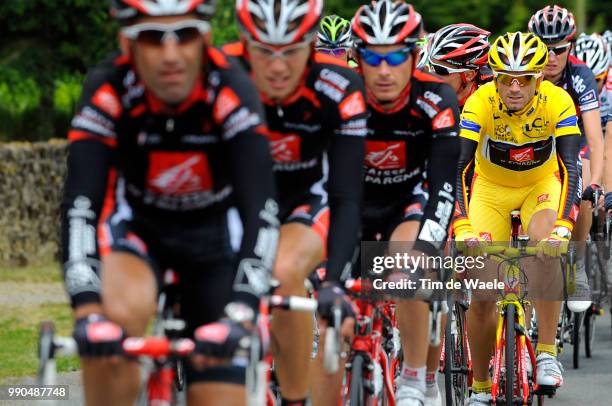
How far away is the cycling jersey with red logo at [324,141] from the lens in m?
6.38

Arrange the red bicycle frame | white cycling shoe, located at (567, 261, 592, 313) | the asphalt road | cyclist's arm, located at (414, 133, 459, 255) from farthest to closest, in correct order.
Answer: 1. white cycling shoe, located at (567, 261, 592, 313)
2. the asphalt road
3. cyclist's arm, located at (414, 133, 459, 255)
4. the red bicycle frame

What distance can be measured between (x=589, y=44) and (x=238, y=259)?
10.5 meters

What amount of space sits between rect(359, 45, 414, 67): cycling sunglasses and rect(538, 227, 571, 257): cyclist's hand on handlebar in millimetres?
1858

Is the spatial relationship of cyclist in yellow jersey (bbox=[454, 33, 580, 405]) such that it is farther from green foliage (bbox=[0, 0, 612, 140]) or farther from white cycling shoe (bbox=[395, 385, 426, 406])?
green foliage (bbox=[0, 0, 612, 140])

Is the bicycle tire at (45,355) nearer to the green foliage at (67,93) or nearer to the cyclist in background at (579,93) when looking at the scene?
the cyclist in background at (579,93)

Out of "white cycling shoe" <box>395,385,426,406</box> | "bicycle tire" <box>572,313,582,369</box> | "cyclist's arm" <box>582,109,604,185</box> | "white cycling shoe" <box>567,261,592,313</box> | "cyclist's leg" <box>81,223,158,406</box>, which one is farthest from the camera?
"bicycle tire" <box>572,313,582,369</box>

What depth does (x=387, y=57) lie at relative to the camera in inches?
302

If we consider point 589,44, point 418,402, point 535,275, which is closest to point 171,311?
point 418,402

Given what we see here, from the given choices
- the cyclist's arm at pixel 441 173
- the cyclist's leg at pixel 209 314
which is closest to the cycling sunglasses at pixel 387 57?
the cyclist's arm at pixel 441 173

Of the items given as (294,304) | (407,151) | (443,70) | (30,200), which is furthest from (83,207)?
(30,200)

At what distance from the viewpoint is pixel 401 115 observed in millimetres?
7949

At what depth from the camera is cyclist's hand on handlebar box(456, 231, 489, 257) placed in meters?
9.19

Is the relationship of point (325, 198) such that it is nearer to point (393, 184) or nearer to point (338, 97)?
point (338, 97)

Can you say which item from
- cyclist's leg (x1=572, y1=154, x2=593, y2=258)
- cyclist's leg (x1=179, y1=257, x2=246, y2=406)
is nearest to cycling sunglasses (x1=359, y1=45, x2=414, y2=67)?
cyclist's leg (x1=179, y1=257, x2=246, y2=406)
